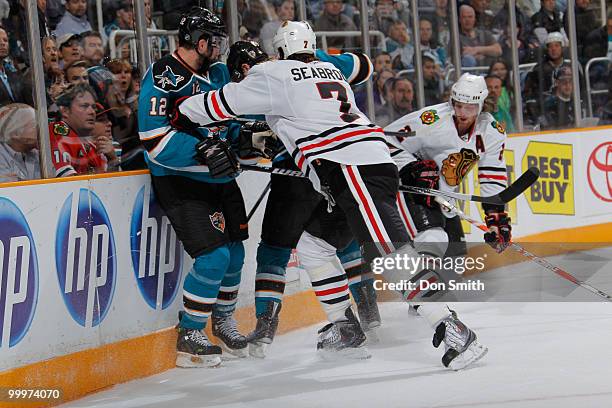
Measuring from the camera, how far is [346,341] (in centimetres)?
435

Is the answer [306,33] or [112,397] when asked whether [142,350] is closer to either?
[112,397]

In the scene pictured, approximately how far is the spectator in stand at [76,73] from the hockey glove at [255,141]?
67cm

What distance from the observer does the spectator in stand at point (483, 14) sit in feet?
24.7

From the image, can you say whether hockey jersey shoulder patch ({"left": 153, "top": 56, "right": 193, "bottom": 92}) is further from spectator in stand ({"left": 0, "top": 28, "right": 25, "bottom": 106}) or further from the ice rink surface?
the ice rink surface

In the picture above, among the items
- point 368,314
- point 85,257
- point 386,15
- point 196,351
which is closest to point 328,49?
point 386,15

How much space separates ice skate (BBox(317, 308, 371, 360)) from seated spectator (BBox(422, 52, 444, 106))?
290 cm

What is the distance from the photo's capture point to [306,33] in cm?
412

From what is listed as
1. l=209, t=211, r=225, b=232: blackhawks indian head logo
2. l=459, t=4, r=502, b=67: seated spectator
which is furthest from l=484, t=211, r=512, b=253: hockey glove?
l=459, t=4, r=502, b=67: seated spectator

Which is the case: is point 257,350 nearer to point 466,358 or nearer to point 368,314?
point 368,314

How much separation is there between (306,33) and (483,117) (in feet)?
4.28

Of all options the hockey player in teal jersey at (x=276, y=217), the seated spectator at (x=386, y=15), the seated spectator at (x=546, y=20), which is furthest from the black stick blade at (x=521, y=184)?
the seated spectator at (x=546, y=20)

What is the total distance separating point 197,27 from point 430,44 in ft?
10.2

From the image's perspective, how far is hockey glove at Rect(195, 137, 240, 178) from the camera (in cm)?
410

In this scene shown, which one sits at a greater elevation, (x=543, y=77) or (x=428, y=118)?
(x=543, y=77)
